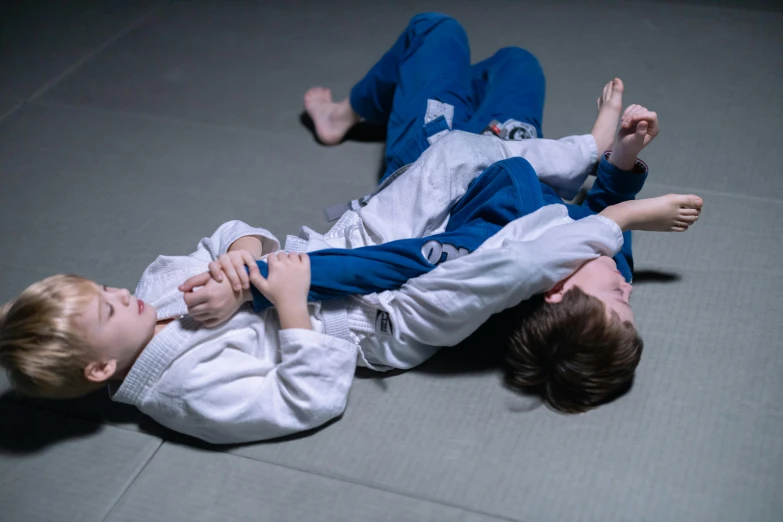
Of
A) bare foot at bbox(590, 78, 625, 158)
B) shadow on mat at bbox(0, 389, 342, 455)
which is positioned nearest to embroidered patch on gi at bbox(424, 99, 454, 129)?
bare foot at bbox(590, 78, 625, 158)

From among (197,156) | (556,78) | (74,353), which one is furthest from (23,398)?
(556,78)

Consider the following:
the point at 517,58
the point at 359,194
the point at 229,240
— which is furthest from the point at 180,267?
the point at 517,58

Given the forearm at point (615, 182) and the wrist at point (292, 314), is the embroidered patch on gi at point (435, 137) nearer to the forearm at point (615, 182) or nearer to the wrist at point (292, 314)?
the forearm at point (615, 182)

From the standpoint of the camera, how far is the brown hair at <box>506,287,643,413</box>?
3.42 ft

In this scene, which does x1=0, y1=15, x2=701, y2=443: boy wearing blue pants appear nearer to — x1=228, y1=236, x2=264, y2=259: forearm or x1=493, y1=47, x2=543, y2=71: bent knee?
x1=228, y1=236, x2=264, y2=259: forearm

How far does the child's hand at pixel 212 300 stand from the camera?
1.07 meters

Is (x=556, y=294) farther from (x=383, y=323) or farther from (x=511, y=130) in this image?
(x=511, y=130)

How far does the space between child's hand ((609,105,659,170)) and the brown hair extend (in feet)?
1.13

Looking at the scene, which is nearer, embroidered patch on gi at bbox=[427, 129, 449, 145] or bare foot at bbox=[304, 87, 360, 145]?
embroidered patch on gi at bbox=[427, 129, 449, 145]

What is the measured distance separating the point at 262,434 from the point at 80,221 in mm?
746

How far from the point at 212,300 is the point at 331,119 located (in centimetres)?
81

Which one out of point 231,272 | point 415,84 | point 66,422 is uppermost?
point 415,84

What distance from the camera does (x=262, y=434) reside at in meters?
1.12

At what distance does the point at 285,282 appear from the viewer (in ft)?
3.61
